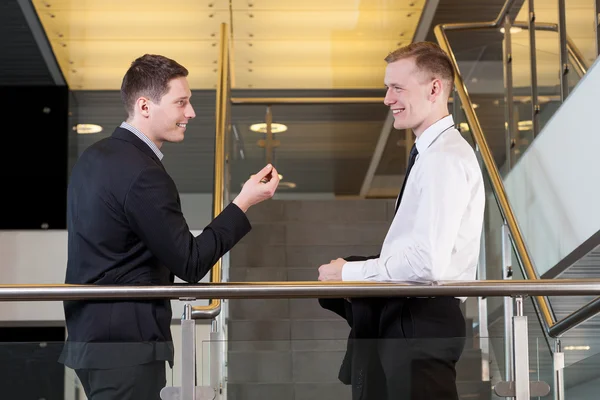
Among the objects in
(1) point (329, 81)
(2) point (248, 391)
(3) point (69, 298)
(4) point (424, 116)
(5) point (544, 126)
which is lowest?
(2) point (248, 391)

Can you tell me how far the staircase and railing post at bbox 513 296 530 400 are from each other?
0.09m

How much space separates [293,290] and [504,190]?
256 centimetres

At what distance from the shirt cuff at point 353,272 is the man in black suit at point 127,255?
12.6 inches

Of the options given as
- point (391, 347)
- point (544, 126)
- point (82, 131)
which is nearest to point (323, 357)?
point (391, 347)

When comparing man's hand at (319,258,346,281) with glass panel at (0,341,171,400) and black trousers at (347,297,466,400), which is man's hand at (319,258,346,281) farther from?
glass panel at (0,341,171,400)

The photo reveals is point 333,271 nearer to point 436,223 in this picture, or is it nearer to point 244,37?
point 436,223

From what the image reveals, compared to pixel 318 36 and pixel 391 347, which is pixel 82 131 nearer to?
pixel 318 36

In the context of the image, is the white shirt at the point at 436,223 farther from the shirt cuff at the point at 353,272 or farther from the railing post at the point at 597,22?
the railing post at the point at 597,22

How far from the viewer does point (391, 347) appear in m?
3.10

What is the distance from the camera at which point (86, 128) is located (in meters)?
9.63

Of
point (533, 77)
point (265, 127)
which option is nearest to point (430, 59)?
point (533, 77)

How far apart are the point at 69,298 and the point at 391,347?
2.90 ft

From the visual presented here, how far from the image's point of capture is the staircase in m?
3.13

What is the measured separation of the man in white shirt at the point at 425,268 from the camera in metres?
3.05
